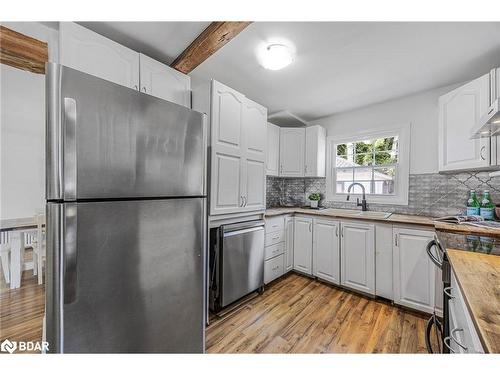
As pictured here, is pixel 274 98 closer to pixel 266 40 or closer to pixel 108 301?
pixel 266 40

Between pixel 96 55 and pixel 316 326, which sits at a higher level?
pixel 96 55

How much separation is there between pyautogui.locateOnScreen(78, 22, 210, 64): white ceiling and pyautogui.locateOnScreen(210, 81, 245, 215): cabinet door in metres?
0.39

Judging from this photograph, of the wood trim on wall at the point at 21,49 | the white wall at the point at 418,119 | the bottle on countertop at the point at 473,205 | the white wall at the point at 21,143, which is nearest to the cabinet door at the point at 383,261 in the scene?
the bottle on countertop at the point at 473,205

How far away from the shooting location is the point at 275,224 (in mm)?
2623

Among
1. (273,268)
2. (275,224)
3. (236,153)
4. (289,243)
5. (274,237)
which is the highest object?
(236,153)

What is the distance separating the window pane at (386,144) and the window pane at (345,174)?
1.47 feet

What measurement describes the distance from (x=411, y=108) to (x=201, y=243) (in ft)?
9.36

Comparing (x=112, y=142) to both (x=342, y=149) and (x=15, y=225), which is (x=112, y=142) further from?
(x=342, y=149)

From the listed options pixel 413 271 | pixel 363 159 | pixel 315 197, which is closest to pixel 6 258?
Answer: pixel 315 197

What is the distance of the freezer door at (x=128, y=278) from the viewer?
821 mm

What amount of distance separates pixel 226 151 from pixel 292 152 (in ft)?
5.21

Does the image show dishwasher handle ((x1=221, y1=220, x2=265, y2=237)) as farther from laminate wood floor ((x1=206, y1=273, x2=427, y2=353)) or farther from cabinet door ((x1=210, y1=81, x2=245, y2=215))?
laminate wood floor ((x1=206, y1=273, x2=427, y2=353))

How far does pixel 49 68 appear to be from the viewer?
0.80 meters
